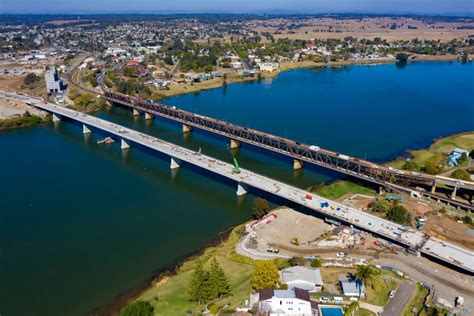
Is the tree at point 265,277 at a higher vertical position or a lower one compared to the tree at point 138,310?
higher

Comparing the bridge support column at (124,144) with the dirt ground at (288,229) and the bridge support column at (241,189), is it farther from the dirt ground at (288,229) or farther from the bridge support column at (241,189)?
the dirt ground at (288,229)

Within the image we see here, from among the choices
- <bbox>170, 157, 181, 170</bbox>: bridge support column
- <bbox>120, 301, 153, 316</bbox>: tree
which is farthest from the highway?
<bbox>120, 301, 153, 316</bbox>: tree

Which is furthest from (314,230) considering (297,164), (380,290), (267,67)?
(267,67)

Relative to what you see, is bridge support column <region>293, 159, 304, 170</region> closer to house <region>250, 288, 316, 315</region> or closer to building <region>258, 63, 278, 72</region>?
house <region>250, 288, 316, 315</region>

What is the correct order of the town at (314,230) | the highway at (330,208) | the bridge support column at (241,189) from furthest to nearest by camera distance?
the bridge support column at (241,189) < the highway at (330,208) < the town at (314,230)

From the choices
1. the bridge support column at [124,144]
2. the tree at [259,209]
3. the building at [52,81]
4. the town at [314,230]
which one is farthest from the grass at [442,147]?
the building at [52,81]

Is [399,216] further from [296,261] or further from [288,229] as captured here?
[296,261]

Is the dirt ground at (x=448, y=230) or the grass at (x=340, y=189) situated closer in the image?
the dirt ground at (x=448, y=230)

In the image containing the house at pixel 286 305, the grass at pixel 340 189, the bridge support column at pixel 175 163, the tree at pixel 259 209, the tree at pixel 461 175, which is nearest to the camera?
the house at pixel 286 305
